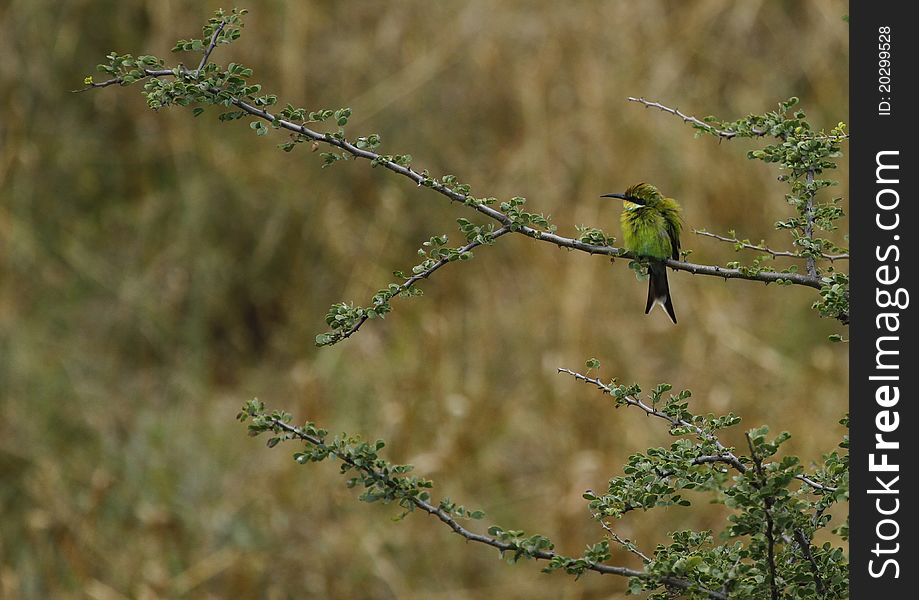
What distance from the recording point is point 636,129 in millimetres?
6402

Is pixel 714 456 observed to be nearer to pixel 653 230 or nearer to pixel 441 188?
pixel 441 188

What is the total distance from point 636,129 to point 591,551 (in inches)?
187

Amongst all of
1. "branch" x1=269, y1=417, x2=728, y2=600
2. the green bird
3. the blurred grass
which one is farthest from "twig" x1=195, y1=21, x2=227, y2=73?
the blurred grass

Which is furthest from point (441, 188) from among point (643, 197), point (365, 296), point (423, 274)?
point (365, 296)

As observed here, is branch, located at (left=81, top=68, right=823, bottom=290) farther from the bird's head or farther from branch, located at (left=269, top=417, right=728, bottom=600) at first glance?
the bird's head

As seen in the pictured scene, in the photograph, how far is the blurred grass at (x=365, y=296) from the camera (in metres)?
4.84

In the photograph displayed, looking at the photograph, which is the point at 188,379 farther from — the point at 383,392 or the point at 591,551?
the point at 591,551

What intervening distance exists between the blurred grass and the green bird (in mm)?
2245

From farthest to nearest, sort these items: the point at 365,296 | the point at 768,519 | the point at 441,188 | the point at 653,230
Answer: the point at 365,296, the point at 653,230, the point at 441,188, the point at 768,519

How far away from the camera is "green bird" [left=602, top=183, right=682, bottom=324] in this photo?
253 cm

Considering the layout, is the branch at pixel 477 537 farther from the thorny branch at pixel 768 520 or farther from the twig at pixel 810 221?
the twig at pixel 810 221

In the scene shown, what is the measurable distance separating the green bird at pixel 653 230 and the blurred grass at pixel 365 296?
7.36ft

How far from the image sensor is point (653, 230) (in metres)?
2.55

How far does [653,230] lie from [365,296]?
147 inches
